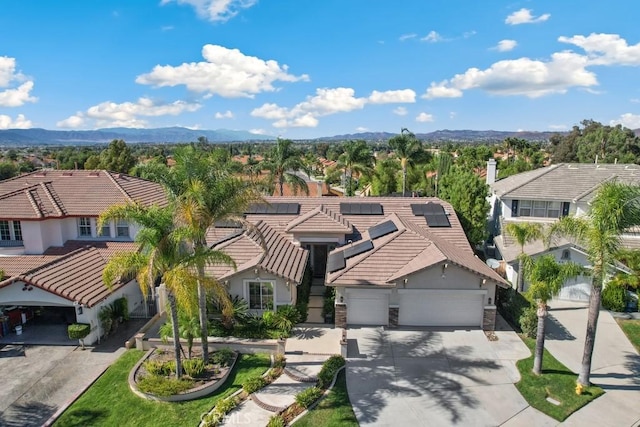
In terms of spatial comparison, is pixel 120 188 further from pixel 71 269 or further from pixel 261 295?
pixel 261 295

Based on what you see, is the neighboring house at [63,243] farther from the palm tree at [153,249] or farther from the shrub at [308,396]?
the shrub at [308,396]

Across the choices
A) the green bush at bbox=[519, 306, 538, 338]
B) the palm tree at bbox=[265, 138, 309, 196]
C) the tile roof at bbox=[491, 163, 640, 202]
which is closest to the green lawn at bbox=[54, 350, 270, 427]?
the green bush at bbox=[519, 306, 538, 338]

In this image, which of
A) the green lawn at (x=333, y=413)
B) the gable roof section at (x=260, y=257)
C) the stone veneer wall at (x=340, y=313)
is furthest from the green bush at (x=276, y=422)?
the stone veneer wall at (x=340, y=313)

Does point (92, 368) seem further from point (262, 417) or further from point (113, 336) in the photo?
point (262, 417)

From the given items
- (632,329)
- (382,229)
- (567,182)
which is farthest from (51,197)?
(567,182)

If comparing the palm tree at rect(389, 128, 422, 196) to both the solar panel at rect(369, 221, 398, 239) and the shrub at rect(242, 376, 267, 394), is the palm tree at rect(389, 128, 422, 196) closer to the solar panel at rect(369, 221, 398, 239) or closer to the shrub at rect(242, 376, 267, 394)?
the solar panel at rect(369, 221, 398, 239)
